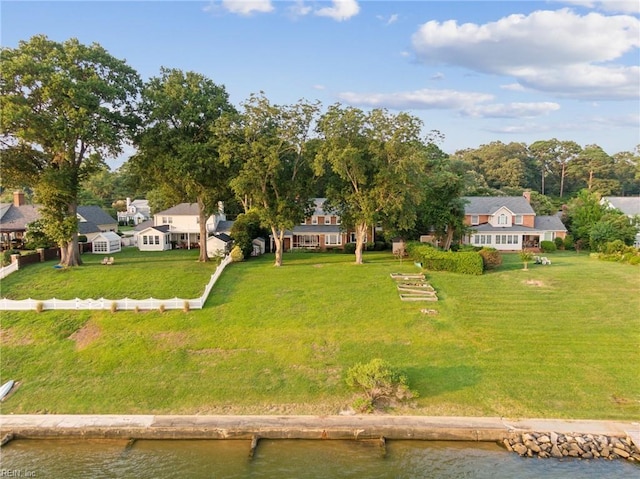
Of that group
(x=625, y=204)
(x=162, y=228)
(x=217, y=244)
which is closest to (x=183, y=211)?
(x=162, y=228)

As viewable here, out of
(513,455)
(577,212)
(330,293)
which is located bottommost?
(513,455)

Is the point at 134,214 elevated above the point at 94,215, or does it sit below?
below

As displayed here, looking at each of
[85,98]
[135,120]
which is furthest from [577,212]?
[85,98]

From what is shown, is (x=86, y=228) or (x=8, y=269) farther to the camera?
(x=86, y=228)

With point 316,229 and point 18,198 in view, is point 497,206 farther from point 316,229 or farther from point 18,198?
point 18,198

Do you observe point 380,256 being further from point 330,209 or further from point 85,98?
point 85,98

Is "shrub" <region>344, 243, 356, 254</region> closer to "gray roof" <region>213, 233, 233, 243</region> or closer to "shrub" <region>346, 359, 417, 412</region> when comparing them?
"gray roof" <region>213, 233, 233, 243</region>

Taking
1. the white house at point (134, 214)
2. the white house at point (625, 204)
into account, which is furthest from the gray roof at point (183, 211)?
the white house at point (625, 204)
